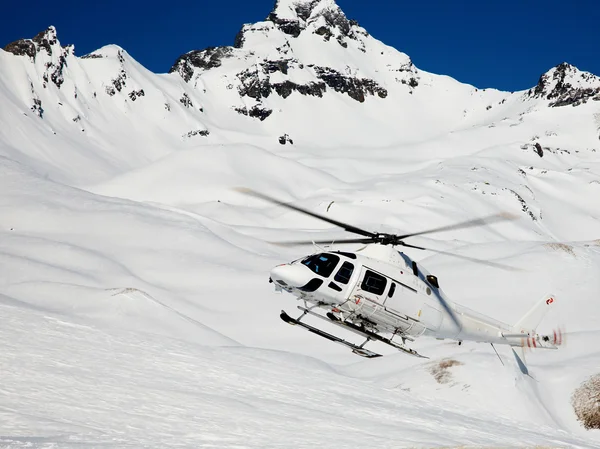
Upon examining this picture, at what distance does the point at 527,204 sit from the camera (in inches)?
5645

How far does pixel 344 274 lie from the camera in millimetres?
20453

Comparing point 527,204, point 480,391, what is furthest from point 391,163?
point 480,391

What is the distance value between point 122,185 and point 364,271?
9986 centimetres

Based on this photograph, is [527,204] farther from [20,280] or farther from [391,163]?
[20,280]

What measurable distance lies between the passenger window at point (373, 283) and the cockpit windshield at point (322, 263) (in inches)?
41.9

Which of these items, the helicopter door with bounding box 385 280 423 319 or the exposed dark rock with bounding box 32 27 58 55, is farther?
the exposed dark rock with bounding box 32 27 58 55

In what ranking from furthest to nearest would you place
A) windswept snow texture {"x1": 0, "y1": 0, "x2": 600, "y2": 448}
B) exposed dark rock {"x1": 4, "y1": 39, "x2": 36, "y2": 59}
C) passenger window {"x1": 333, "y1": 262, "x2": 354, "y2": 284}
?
exposed dark rock {"x1": 4, "y1": 39, "x2": 36, "y2": 59} → passenger window {"x1": 333, "y1": 262, "x2": 354, "y2": 284} → windswept snow texture {"x1": 0, "y1": 0, "x2": 600, "y2": 448}

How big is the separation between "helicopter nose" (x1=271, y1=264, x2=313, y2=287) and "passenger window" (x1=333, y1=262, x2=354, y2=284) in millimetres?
940

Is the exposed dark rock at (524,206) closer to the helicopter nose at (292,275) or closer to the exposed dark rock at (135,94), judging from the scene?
the exposed dark rock at (135,94)

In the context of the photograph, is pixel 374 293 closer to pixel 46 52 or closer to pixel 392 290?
pixel 392 290

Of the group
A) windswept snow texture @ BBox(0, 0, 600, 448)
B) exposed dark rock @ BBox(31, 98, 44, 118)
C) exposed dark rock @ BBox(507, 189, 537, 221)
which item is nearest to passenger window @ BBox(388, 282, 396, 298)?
windswept snow texture @ BBox(0, 0, 600, 448)

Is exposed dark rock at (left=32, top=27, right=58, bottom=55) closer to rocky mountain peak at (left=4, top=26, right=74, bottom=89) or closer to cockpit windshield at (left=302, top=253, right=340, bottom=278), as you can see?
rocky mountain peak at (left=4, top=26, right=74, bottom=89)

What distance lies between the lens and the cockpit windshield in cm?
2022

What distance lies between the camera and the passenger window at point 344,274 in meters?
20.4
